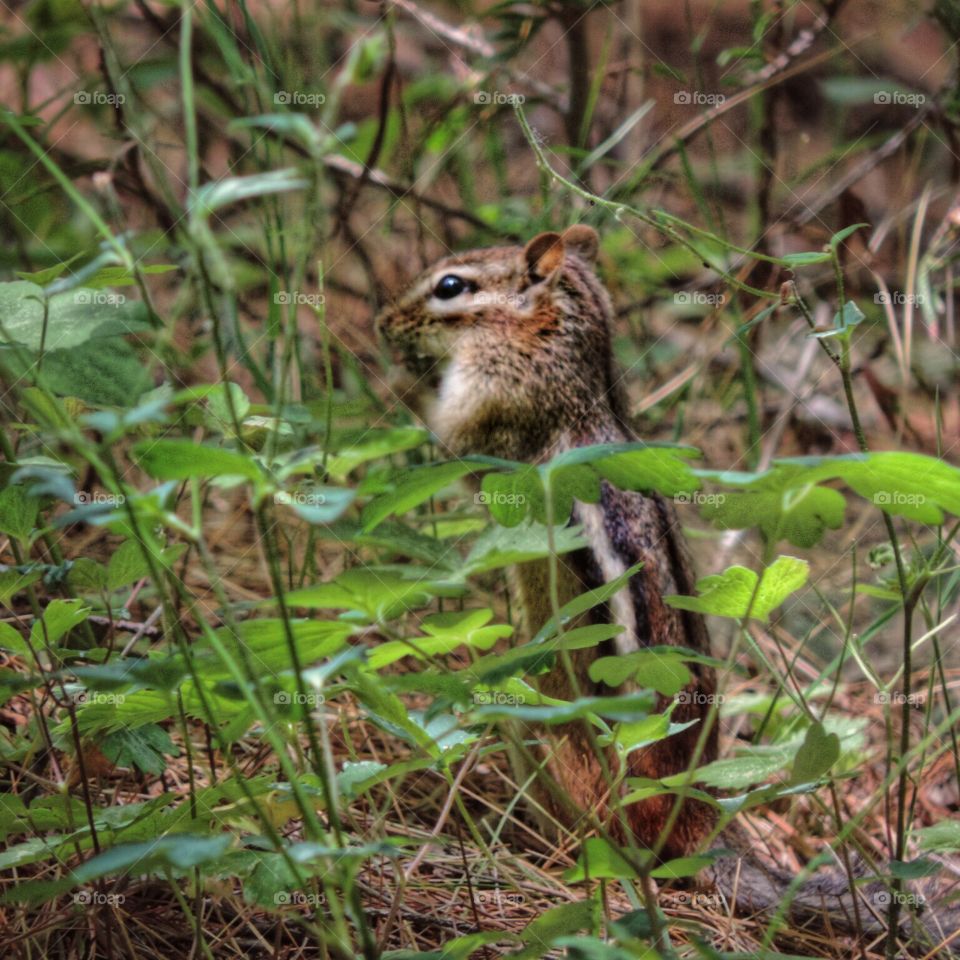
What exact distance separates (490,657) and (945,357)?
309 cm

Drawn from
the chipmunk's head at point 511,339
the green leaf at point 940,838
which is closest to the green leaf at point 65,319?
the chipmunk's head at point 511,339

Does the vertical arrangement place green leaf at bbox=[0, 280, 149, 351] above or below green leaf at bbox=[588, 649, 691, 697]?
above

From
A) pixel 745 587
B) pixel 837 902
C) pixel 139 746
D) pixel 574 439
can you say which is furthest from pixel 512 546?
pixel 574 439

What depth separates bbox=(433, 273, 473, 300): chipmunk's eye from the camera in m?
2.74

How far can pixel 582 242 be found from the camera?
2.71 metres

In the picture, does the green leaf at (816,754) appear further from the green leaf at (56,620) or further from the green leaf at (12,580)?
the green leaf at (12,580)

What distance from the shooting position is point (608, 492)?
7.14 ft

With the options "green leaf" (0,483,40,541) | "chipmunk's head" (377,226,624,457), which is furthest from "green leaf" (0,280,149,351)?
"chipmunk's head" (377,226,624,457)

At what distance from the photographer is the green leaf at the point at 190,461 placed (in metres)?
0.98

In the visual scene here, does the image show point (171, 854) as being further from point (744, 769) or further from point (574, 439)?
point (574, 439)

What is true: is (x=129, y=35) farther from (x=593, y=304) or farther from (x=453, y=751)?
(x=453, y=751)

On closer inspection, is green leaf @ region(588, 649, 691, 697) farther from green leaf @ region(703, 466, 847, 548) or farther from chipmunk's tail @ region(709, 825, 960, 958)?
chipmunk's tail @ region(709, 825, 960, 958)

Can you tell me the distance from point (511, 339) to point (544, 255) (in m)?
0.24

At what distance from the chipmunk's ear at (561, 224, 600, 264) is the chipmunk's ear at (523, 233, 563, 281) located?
0.04m
